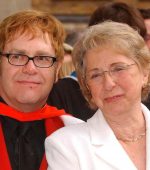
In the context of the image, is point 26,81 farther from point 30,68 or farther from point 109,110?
point 109,110

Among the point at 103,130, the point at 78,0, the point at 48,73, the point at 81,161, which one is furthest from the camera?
the point at 78,0

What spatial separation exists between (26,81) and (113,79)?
0.50m

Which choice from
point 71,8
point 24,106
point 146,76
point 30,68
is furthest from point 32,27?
point 71,8

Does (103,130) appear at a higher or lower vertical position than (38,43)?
lower

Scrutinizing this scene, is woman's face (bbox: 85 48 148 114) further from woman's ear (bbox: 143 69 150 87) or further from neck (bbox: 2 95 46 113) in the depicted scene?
neck (bbox: 2 95 46 113)

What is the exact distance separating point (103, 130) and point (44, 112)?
16.3 inches

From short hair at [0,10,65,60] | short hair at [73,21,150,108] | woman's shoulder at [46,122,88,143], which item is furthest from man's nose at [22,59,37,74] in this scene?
woman's shoulder at [46,122,88,143]

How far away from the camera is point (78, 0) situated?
845 centimetres

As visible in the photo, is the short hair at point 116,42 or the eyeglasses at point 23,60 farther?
the eyeglasses at point 23,60

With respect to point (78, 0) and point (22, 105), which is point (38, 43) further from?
point (78, 0)

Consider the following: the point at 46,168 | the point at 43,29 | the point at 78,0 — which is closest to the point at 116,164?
the point at 46,168

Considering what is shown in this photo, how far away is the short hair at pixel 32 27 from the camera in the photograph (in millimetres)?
2820

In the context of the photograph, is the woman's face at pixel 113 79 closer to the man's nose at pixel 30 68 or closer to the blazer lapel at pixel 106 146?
the blazer lapel at pixel 106 146

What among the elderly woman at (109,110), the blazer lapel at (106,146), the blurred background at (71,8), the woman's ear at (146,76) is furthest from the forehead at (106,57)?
the blurred background at (71,8)
